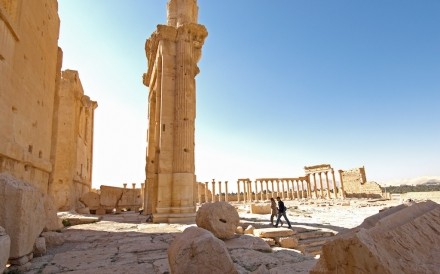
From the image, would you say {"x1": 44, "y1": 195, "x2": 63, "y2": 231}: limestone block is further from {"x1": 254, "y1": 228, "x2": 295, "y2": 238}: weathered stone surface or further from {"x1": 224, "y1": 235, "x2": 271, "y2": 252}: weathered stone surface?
{"x1": 254, "y1": 228, "x2": 295, "y2": 238}: weathered stone surface

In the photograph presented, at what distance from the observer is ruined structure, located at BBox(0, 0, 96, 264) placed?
13.1 ft

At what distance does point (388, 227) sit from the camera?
2084 millimetres

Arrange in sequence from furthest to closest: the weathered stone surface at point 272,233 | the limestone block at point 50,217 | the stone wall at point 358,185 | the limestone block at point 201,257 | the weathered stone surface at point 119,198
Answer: the stone wall at point 358,185 < the weathered stone surface at point 119,198 < the limestone block at point 50,217 < the weathered stone surface at point 272,233 < the limestone block at point 201,257

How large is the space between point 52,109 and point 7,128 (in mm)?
4039

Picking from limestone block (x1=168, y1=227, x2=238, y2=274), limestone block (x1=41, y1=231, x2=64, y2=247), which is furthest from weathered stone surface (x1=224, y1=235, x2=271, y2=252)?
limestone block (x1=41, y1=231, x2=64, y2=247)

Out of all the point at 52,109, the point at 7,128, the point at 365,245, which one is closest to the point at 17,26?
the point at 7,128

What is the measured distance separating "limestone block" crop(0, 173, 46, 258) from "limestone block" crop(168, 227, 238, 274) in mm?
2605

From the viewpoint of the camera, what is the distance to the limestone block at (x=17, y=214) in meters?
3.85

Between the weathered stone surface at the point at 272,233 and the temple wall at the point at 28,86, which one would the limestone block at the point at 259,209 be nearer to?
the weathered stone surface at the point at 272,233

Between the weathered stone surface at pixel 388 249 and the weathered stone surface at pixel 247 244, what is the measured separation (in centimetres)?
330

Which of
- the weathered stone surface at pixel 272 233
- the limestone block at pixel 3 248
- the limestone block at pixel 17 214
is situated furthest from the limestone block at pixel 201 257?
the weathered stone surface at pixel 272 233

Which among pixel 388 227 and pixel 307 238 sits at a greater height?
pixel 388 227

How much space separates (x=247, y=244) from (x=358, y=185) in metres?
33.6

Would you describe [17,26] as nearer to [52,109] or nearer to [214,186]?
[52,109]
